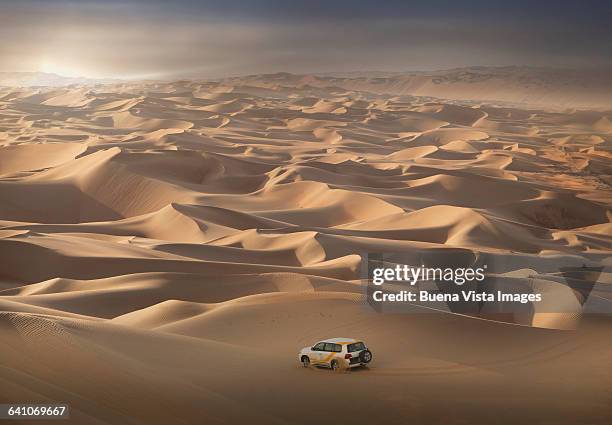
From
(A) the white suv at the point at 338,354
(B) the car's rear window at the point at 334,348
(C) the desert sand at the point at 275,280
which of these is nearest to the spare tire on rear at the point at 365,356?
(A) the white suv at the point at 338,354

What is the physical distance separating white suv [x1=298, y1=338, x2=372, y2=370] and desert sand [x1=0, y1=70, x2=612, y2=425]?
0.15 m

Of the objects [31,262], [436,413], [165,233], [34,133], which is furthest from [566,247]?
[34,133]

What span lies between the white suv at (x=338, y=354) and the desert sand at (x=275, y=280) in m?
0.15

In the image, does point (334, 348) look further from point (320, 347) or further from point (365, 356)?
point (365, 356)

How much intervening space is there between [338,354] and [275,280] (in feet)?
21.9

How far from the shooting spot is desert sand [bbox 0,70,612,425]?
25.6 feet

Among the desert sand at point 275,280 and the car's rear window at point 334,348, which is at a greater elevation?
the car's rear window at point 334,348

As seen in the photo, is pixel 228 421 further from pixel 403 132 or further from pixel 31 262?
pixel 403 132

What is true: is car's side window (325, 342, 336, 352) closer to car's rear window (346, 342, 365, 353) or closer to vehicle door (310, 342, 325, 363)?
vehicle door (310, 342, 325, 363)

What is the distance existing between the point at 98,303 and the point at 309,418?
25.2ft

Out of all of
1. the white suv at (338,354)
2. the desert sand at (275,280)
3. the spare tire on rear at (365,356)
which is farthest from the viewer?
the spare tire on rear at (365,356)

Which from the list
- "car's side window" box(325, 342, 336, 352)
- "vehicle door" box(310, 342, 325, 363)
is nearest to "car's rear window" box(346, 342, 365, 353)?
"car's side window" box(325, 342, 336, 352)

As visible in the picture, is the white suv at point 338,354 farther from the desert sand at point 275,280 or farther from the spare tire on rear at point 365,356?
the desert sand at point 275,280

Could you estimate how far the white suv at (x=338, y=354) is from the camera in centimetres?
873
